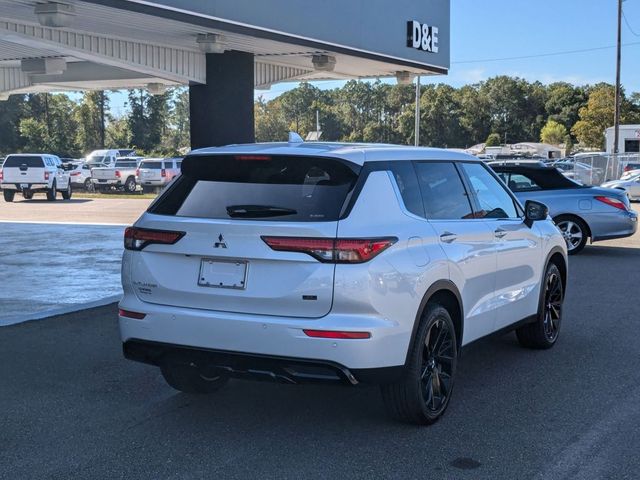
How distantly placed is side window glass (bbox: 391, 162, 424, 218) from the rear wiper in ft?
2.72

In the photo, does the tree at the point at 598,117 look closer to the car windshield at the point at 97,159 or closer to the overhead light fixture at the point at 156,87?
the car windshield at the point at 97,159

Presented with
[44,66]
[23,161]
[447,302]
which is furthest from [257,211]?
[23,161]

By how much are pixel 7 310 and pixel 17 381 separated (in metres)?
3.06

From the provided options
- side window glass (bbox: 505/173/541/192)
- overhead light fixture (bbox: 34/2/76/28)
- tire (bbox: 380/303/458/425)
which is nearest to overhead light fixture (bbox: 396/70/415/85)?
side window glass (bbox: 505/173/541/192)

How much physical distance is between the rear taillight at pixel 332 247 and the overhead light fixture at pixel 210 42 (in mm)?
8778

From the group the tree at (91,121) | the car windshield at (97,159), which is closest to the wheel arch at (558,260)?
the car windshield at (97,159)

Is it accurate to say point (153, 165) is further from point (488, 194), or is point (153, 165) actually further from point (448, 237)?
point (448, 237)

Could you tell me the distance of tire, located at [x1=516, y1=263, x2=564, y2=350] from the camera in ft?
23.3

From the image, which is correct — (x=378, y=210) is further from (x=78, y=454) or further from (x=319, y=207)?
(x=78, y=454)

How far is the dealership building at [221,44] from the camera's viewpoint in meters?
11.2

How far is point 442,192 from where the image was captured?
5.66 metres

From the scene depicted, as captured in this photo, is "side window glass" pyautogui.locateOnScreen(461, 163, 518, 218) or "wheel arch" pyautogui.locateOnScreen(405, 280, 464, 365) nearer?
"wheel arch" pyautogui.locateOnScreen(405, 280, 464, 365)

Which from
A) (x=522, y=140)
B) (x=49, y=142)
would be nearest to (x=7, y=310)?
(x=49, y=142)

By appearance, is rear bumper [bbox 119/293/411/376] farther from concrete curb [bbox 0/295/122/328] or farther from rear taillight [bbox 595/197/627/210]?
rear taillight [bbox 595/197/627/210]
